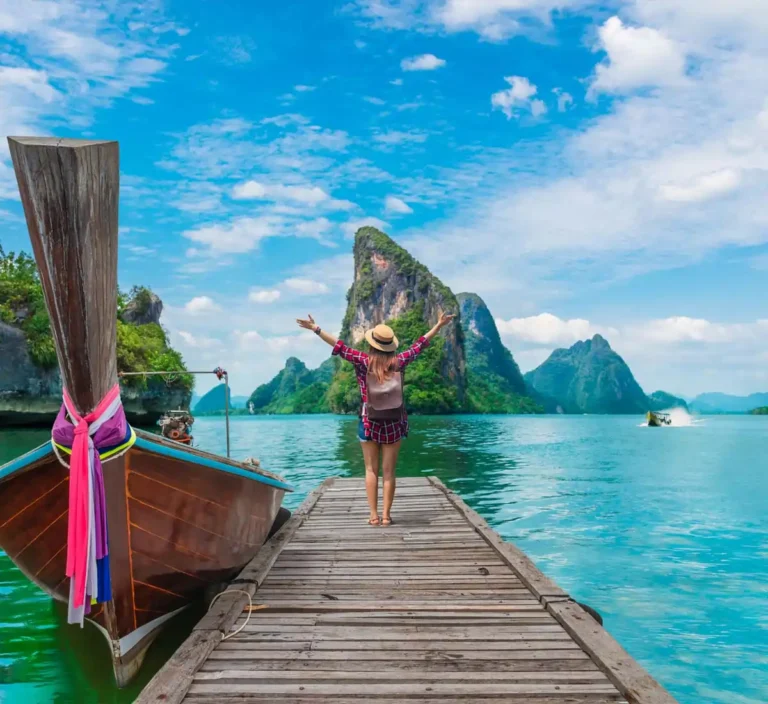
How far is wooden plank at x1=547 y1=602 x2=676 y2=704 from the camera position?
2676mm

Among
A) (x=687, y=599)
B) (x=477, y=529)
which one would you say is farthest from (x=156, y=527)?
(x=687, y=599)

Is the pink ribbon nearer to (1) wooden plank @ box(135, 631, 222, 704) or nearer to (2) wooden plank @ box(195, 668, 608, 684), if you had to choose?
(1) wooden plank @ box(135, 631, 222, 704)

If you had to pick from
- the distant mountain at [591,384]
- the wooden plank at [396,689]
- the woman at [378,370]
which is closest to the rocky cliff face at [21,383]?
the woman at [378,370]

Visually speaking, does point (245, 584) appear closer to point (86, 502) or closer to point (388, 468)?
point (86, 502)

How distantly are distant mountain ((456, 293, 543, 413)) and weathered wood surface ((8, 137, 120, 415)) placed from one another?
397ft

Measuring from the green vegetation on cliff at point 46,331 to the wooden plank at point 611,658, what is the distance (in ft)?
107

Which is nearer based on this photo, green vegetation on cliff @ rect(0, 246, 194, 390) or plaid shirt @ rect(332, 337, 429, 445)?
plaid shirt @ rect(332, 337, 429, 445)

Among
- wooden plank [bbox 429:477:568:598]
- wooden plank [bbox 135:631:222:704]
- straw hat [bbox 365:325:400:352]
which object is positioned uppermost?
straw hat [bbox 365:325:400:352]

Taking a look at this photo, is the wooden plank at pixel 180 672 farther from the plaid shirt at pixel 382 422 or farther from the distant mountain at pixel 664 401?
the distant mountain at pixel 664 401

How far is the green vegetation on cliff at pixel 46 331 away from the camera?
35.5m

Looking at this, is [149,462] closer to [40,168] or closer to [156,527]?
[156,527]

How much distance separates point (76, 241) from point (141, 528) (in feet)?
6.63

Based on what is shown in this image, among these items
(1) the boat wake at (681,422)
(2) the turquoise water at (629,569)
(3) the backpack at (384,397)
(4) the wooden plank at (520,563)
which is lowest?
(1) the boat wake at (681,422)

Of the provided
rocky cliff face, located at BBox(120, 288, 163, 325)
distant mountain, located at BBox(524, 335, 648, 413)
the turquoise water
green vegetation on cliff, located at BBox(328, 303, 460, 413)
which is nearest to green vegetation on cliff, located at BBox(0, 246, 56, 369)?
rocky cliff face, located at BBox(120, 288, 163, 325)
